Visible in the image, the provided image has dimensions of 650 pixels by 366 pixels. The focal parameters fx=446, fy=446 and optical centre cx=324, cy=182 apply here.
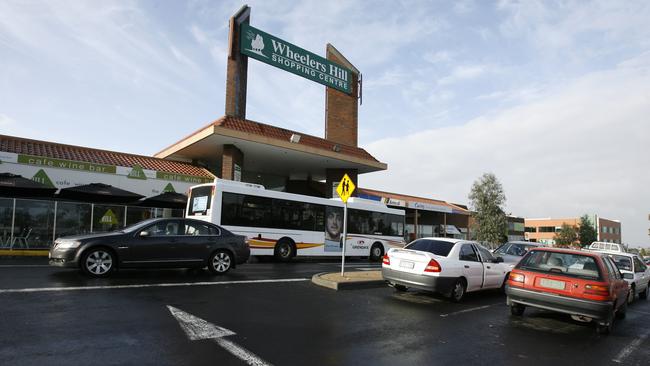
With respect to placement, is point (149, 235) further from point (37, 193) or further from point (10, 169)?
point (10, 169)

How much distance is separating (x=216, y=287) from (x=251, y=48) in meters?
17.0

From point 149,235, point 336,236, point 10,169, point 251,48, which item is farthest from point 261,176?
point 149,235

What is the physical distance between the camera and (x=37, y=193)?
59.9 ft

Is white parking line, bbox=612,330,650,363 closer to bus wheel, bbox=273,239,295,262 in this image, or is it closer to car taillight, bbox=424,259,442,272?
car taillight, bbox=424,259,442,272

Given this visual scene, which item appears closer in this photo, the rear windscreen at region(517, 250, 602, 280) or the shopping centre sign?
the rear windscreen at region(517, 250, 602, 280)

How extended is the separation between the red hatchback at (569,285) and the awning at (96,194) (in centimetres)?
1636

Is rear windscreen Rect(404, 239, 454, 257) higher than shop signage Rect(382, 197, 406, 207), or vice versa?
shop signage Rect(382, 197, 406, 207)

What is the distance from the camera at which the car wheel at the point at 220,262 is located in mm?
12073

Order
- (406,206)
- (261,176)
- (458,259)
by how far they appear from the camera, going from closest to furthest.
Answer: (458,259) → (261,176) → (406,206)

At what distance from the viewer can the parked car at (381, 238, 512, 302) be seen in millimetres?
9820

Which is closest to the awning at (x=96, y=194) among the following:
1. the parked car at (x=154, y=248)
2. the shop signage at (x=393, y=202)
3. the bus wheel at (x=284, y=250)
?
the bus wheel at (x=284, y=250)

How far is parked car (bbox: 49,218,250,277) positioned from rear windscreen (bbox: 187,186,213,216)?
3887 mm

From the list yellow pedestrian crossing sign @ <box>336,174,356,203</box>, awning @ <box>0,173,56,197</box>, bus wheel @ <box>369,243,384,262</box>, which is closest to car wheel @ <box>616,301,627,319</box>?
yellow pedestrian crossing sign @ <box>336,174,356,203</box>

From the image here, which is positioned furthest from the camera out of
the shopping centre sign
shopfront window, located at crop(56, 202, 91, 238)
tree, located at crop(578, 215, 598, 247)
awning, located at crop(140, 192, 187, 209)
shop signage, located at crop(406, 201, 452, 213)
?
tree, located at crop(578, 215, 598, 247)
